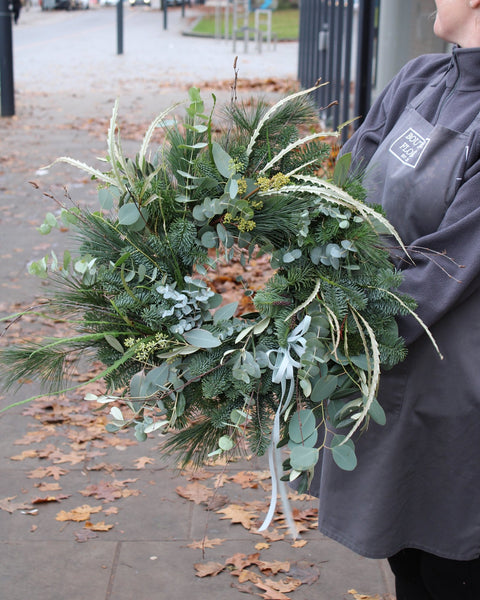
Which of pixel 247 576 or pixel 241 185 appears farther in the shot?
pixel 247 576

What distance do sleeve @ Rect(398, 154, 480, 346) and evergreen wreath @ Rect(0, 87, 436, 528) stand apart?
66 millimetres

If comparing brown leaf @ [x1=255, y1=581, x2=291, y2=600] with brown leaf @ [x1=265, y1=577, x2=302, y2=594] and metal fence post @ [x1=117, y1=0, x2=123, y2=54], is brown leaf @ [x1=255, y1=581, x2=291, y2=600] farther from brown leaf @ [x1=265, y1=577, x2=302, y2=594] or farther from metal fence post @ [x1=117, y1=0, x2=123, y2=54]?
metal fence post @ [x1=117, y1=0, x2=123, y2=54]

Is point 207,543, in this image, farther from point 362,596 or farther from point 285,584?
point 362,596

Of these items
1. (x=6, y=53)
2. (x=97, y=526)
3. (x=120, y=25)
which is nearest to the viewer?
(x=97, y=526)

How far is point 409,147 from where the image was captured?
200cm

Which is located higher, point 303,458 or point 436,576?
point 303,458

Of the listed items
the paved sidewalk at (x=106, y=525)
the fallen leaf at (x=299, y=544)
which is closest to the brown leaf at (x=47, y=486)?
the paved sidewalk at (x=106, y=525)

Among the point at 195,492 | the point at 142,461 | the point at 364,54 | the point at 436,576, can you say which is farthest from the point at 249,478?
the point at 364,54

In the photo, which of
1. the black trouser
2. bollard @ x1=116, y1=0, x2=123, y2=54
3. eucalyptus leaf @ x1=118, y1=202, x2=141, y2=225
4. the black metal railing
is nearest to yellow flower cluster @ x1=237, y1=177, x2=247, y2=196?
eucalyptus leaf @ x1=118, y1=202, x2=141, y2=225

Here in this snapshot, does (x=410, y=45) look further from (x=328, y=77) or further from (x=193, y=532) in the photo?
(x=193, y=532)

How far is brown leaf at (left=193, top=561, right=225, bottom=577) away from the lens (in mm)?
3038

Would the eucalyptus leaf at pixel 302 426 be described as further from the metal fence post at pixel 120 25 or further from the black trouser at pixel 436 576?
the metal fence post at pixel 120 25

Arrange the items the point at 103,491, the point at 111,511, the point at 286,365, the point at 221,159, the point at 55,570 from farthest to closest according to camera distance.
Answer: the point at 103,491, the point at 111,511, the point at 55,570, the point at 221,159, the point at 286,365

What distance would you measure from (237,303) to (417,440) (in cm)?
56
